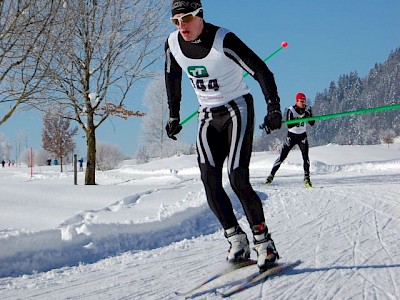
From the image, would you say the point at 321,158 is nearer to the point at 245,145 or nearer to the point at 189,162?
the point at 189,162

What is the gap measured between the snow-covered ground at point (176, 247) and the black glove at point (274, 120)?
3.40 ft

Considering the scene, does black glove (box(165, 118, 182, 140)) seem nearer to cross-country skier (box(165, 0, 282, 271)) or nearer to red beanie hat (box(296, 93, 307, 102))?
cross-country skier (box(165, 0, 282, 271))

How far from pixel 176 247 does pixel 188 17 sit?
8.17 feet

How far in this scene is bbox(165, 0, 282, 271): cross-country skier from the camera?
3.12m

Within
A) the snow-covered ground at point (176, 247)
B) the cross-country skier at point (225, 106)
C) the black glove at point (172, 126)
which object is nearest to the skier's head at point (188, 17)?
the cross-country skier at point (225, 106)

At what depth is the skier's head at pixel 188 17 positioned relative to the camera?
3109 millimetres

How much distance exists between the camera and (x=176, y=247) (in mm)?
4645

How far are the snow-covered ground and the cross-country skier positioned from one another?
1.23ft

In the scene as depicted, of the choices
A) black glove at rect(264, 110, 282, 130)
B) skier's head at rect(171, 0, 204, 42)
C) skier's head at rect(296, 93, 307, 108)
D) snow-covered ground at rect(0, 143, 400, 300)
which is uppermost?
skier's head at rect(296, 93, 307, 108)

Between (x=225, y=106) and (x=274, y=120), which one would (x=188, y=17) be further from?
(x=274, y=120)

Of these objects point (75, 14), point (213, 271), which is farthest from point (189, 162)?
point (213, 271)

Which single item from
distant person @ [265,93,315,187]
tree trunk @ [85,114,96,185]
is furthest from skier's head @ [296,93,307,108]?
tree trunk @ [85,114,96,185]

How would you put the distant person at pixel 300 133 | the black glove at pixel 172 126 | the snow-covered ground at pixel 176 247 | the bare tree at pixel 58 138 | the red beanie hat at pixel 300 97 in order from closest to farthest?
the snow-covered ground at pixel 176 247, the black glove at pixel 172 126, the distant person at pixel 300 133, the red beanie hat at pixel 300 97, the bare tree at pixel 58 138

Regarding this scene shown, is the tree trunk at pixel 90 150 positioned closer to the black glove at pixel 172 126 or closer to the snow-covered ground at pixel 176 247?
the snow-covered ground at pixel 176 247
